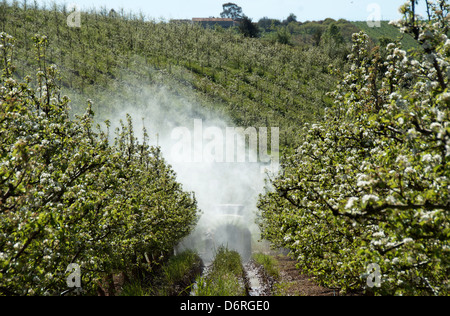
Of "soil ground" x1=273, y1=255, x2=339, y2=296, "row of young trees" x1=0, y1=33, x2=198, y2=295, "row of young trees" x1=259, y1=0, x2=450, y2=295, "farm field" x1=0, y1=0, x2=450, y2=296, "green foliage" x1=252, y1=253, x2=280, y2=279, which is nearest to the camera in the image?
"row of young trees" x1=259, y1=0, x2=450, y2=295

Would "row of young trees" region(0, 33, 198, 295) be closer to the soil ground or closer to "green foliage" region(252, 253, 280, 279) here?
the soil ground

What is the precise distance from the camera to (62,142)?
8.77m

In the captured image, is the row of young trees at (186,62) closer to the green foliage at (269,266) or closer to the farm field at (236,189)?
the farm field at (236,189)

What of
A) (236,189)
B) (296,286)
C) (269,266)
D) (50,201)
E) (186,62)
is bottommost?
(236,189)

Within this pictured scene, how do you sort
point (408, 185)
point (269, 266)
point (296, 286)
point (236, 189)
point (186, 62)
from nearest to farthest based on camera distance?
point (408, 185)
point (296, 286)
point (269, 266)
point (236, 189)
point (186, 62)

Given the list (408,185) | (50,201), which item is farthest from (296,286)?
(50,201)

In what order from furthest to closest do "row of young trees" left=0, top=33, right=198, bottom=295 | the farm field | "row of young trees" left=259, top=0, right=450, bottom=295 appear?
"row of young trees" left=0, top=33, right=198, bottom=295 → the farm field → "row of young trees" left=259, top=0, right=450, bottom=295

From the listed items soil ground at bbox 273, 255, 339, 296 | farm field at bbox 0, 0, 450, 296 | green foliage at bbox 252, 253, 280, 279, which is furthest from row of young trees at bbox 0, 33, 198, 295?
green foliage at bbox 252, 253, 280, 279

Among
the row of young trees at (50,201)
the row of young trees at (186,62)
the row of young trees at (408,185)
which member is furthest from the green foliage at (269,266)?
the row of young trees at (186,62)

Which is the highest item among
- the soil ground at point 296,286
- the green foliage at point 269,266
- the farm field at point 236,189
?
the farm field at point 236,189

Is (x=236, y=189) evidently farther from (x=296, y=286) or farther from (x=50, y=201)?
(x=50, y=201)

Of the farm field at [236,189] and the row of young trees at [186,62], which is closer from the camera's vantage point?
the farm field at [236,189]

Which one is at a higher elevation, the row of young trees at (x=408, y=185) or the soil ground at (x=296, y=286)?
the row of young trees at (x=408, y=185)

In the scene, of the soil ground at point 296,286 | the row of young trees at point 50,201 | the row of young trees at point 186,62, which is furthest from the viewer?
the row of young trees at point 186,62
